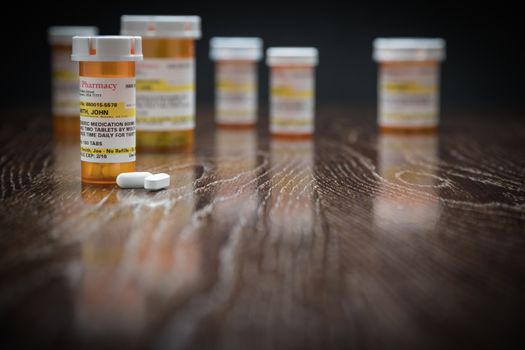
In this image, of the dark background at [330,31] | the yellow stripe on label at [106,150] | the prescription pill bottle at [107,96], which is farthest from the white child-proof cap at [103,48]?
the dark background at [330,31]

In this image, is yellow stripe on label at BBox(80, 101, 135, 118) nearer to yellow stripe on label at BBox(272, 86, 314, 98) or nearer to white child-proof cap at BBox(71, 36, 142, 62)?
white child-proof cap at BBox(71, 36, 142, 62)

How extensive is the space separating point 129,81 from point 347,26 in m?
2.06

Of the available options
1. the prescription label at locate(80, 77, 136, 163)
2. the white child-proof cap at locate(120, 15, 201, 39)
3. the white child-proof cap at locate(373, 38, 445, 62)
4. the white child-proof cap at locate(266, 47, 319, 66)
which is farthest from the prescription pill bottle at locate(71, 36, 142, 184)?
the white child-proof cap at locate(373, 38, 445, 62)

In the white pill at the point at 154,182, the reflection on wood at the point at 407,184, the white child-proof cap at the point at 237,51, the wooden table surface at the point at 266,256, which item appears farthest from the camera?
the white child-proof cap at the point at 237,51

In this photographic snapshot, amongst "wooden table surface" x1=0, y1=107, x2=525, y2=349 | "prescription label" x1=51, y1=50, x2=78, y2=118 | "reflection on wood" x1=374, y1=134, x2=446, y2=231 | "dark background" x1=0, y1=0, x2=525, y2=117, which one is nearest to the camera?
"wooden table surface" x1=0, y1=107, x2=525, y2=349

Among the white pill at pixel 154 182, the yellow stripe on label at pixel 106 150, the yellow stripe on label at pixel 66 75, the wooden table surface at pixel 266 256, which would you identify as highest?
the yellow stripe on label at pixel 66 75

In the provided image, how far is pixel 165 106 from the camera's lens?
1675mm

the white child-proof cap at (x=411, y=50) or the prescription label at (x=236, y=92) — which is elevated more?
the white child-proof cap at (x=411, y=50)

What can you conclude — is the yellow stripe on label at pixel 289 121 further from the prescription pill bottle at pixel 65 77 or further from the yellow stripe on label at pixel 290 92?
the prescription pill bottle at pixel 65 77

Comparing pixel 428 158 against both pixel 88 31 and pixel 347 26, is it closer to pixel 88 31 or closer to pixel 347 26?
pixel 88 31

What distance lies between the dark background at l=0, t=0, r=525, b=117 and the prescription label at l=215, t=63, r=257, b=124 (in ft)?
3.30

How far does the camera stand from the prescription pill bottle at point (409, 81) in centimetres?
202

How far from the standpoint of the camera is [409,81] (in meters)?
2.02

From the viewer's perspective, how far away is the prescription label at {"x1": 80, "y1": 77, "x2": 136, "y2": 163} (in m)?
1.27
